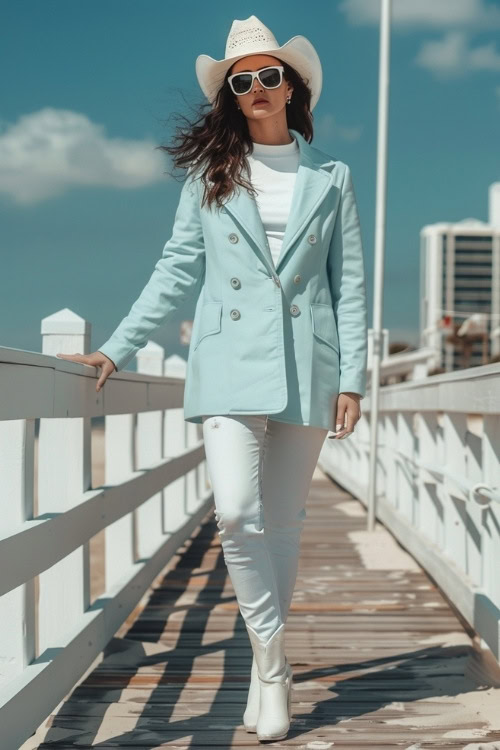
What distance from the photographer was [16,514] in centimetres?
312

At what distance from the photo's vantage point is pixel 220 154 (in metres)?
3.53

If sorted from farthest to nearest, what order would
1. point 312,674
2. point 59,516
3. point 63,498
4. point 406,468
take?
point 406,468
point 312,674
point 63,498
point 59,516

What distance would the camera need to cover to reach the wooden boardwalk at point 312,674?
345 cm

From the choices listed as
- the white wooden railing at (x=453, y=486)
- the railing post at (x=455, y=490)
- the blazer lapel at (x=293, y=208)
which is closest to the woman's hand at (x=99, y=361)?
the blazer lapel at (x=293, y=208)

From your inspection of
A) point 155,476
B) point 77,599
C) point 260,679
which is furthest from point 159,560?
point 260,679

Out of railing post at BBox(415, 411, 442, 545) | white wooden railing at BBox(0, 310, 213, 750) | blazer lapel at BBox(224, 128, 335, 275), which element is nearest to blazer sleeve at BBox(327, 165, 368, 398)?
blazer lapel at BBox(224, 128, 335, 275)

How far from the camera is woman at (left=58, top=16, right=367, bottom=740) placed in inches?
131

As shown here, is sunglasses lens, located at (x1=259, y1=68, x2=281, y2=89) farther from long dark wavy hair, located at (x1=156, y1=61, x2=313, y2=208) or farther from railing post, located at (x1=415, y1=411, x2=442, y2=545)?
railing post, located at (x1=415, y1=411, x2=442, y2=545)

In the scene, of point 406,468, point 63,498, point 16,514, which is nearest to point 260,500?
point 16,514

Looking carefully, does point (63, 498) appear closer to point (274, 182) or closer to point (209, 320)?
point (209, 320)

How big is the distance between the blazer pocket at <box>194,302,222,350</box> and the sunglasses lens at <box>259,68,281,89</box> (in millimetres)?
670

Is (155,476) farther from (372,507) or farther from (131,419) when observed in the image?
(372,507)

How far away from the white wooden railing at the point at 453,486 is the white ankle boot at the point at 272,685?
1087 mm

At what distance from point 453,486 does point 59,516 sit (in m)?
2.50
